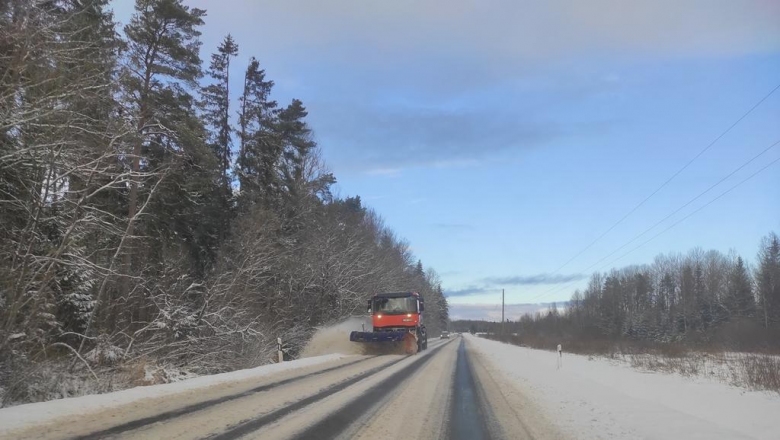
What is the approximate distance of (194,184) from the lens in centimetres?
2567

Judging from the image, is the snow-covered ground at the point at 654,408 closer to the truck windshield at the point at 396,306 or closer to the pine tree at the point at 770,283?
the truck windshield at the point at 396,306

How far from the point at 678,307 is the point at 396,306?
3156 inches

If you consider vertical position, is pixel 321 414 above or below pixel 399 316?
below

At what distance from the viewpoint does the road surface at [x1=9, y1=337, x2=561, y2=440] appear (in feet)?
23.6

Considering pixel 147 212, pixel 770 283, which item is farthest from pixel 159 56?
pixel 770 283

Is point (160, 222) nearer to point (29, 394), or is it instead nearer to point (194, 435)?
point (29, 394)

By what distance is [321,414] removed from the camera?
8898 mm

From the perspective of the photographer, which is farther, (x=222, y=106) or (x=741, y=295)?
(x=741, y=295)

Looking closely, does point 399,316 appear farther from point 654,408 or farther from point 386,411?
point 386,411

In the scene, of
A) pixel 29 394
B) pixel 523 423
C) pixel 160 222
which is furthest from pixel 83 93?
pixel 160 222

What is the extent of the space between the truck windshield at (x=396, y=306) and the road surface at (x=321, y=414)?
1442 cm

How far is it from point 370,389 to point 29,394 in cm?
750

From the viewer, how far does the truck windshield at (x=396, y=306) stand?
93.9 feet

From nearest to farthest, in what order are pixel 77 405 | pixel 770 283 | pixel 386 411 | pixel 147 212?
pixel 77 405, pixel 386 411, pixel 147 212, pixel 770 283
